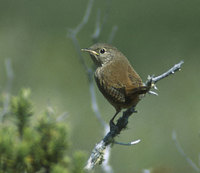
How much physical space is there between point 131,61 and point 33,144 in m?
5.71

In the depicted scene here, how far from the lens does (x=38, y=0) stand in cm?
1019

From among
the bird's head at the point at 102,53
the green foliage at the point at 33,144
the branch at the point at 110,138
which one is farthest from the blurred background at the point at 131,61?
the green foliage at the point at 33,144

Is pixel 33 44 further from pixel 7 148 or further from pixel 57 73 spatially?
pixel 7 148

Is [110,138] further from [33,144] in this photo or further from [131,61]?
[131,61]

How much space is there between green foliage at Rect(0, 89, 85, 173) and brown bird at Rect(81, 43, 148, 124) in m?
0.79

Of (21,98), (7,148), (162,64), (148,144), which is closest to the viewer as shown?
(7,148)

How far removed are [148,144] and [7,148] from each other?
400 centimetres

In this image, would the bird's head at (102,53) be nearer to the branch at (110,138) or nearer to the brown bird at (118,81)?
the brown bird at (118,81)

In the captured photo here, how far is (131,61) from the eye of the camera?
816cm

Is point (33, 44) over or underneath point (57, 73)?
over

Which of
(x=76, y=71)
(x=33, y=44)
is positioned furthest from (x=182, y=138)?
(x=33, y=44)

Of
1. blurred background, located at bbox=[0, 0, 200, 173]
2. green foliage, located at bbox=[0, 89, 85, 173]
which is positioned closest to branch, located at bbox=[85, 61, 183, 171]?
green foliage, located at bbox=[0, 89, 85, 173]

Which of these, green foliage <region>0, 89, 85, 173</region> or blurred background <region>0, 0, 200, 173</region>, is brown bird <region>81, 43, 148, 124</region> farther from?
blurred background <region>0, 0, 200, 173</region>

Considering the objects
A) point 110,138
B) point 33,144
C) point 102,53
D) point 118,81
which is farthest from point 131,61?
point 33,144
